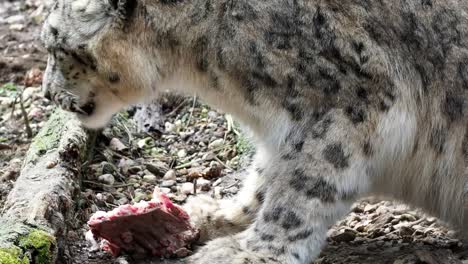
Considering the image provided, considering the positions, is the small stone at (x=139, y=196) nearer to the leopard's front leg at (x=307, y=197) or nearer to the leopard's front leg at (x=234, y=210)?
the leopard's front leg at (x=234, y=210)

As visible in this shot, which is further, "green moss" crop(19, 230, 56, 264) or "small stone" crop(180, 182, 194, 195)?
"small stone" crop(180, 182, 194, 195)

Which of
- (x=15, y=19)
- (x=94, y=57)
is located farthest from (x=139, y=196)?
(x=15, y=19)

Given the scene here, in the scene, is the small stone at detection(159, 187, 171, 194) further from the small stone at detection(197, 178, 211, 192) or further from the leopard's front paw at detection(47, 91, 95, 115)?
the leopard's front paw at detection(47, 91, 95, 115)

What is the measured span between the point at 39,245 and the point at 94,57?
0.95m

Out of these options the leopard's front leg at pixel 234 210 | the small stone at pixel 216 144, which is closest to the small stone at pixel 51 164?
the leopard's front leg at pixel 234 210

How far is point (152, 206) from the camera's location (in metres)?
4.57

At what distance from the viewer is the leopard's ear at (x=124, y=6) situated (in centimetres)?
437

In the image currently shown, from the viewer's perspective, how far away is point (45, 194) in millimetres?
4488

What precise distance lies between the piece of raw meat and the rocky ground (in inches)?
2.5

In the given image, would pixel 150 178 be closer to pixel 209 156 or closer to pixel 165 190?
pixel 165 190

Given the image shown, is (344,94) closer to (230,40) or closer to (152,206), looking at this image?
(230,40)

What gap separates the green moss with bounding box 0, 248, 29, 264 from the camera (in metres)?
3.79

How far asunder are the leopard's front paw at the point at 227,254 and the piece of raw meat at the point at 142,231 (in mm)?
211

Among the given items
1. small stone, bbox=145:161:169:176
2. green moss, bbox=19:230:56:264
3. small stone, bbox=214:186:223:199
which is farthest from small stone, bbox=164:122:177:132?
green moss, bbox=19:230:56:264
